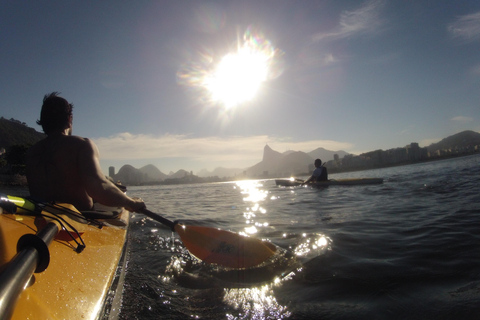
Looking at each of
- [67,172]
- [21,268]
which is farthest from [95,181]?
[21,268]

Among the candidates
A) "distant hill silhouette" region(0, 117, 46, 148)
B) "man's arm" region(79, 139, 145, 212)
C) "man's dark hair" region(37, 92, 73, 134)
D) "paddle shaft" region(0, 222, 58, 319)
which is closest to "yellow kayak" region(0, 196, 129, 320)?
"paddle shaft" region(0, 222, 58, 319)

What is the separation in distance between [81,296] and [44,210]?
89 cm

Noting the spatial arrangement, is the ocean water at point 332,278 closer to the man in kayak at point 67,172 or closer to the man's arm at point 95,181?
the man's arm at point 95,181

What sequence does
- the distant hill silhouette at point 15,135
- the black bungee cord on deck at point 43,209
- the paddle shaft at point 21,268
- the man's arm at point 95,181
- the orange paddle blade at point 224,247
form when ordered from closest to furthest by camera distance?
the paddle shaft at point 21,268
the black bungee cord on deck at point 43,209
the man's arm at point 95,181
the orange paddle blade at point 224,247
the distant hill silhouette at point 15,135

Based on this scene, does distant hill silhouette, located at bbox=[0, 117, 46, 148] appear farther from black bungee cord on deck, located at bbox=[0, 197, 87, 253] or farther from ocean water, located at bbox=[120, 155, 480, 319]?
black bungee cord on deck, located at bbox=[0, 197, 87, 253]

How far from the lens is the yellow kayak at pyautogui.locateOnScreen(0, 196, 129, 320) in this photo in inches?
55.6

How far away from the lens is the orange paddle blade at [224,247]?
436 cm

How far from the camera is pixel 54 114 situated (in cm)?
364

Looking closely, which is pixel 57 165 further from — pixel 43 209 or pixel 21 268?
pixel 21 268

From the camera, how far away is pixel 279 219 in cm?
855

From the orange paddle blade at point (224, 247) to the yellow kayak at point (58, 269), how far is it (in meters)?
1.60

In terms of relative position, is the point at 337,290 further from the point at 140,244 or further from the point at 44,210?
the point at 140,244

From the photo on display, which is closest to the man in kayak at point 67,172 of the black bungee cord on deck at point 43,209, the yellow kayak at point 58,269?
the yellow kayak at point 58,269

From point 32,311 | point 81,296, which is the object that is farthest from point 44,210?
point 32,311
